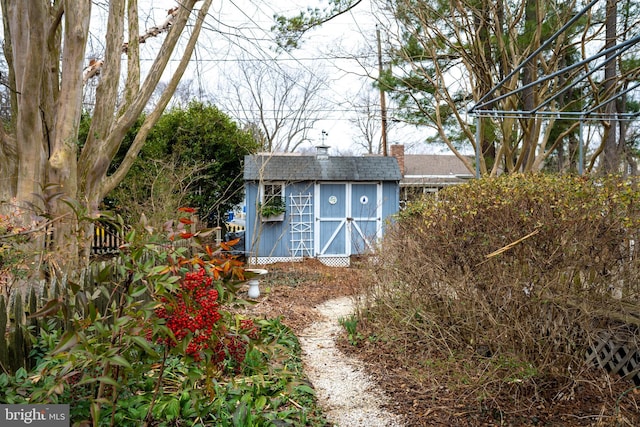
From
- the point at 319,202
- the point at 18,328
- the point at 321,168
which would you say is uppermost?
the point at 321,168

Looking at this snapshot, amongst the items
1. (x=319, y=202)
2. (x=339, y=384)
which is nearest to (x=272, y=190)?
(x=319, y=202)

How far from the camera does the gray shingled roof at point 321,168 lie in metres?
12.0

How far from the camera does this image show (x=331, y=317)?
6.81 meters

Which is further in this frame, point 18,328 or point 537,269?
point 537,269

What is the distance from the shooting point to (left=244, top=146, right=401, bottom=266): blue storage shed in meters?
12.2

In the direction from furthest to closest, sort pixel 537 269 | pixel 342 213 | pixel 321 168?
pixel 342 213 → pixel 321 168 → pixel 537 269

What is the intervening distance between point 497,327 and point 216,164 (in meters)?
9.66

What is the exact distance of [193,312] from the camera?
82.8 inches

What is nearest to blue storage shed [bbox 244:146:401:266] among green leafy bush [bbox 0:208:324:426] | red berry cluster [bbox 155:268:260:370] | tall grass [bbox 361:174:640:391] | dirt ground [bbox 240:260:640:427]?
dirt ground [bbox 240:260:640:427]

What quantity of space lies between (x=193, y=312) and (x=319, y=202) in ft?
34.2

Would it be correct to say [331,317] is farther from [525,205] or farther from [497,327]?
[525,205]

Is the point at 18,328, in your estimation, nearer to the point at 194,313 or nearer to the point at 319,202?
the point at 194,313

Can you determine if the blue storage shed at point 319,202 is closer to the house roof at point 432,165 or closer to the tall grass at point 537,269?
the tall grass at point 537,269

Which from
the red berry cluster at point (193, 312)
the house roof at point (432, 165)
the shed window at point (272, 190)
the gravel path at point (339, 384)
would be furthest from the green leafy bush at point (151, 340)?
the house roof at point (432, 165)
